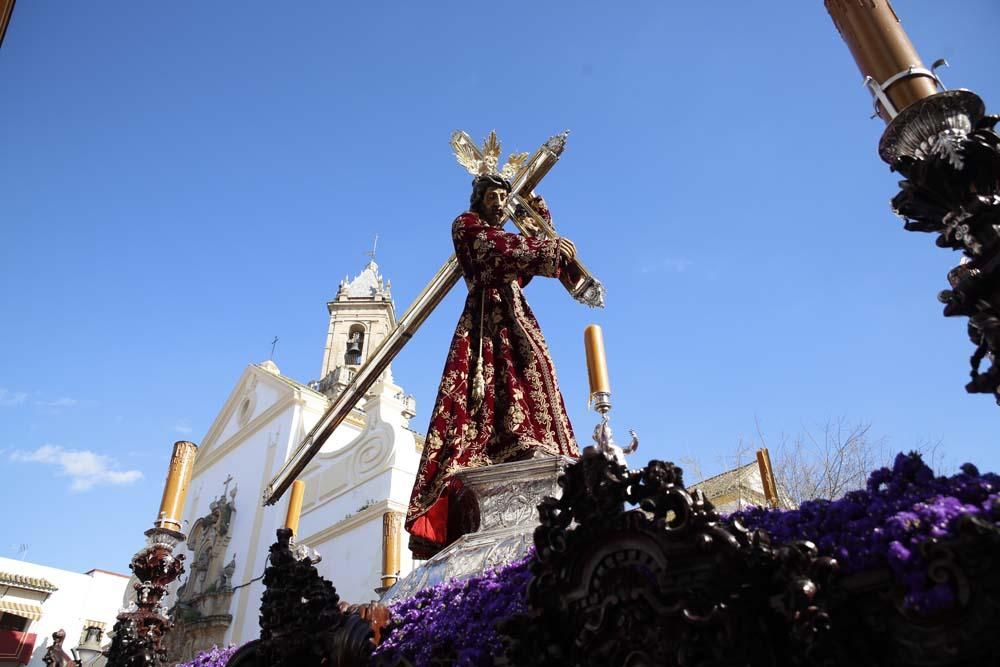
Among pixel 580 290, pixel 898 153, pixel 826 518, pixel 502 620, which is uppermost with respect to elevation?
pixel 580 290

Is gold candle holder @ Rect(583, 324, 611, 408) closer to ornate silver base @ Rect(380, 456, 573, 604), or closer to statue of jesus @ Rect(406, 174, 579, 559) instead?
ornate silver base @ Rect(380, 456, 573, 604)

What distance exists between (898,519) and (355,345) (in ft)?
97.8

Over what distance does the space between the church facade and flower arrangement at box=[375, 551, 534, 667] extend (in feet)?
29.0

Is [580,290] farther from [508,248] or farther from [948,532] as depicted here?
[948,532]

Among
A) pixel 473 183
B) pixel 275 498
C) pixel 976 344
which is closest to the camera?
pixel 976 344

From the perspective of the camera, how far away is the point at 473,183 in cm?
502

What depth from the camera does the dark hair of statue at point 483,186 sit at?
489 centimetres

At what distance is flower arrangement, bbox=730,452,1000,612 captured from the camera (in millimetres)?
1545

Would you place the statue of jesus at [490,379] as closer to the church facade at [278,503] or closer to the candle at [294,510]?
the candle at [294,510]

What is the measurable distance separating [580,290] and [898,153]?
2351 millimetres

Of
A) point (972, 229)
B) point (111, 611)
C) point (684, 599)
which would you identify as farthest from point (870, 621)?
point (111, 611)

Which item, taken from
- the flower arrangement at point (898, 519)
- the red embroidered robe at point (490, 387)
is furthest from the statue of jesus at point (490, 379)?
the flower arrangement at point (898, 519)

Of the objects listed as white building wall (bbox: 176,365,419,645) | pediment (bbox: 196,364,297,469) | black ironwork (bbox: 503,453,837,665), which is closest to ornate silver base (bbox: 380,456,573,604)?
black ironwork (bbox: 503,453,837,665)

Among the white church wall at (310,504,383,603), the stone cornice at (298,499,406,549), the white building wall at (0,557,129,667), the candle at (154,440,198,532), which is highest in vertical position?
the white building wall at (0,557,129,667)
